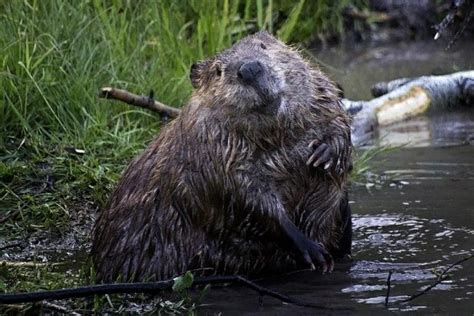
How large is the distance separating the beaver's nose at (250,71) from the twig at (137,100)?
1603 mm

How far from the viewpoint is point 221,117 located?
3873mm

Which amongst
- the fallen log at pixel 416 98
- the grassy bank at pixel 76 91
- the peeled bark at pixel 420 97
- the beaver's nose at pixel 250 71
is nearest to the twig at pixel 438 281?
the beaver's nose at pixel 250 71

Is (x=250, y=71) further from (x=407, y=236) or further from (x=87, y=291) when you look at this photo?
(x=407, y=236)

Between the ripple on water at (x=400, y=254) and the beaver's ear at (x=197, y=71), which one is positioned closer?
the ripple on water at (x=400, y=254)

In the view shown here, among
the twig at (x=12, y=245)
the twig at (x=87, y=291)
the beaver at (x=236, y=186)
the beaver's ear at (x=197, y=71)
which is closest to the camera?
the twig at (x=87, y=291)

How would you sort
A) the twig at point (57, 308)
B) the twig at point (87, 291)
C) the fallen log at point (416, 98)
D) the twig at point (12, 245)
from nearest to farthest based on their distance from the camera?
the twig at point (87, 291)
the twig at point (57, 308)
the twig at point (12, 245)
the fallen log at point (416, 98)

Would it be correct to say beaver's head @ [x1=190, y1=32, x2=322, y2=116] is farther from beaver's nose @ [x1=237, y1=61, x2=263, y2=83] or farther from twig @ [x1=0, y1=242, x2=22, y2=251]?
twig @ [x1=0, y1=242, x2=22, y2=251]

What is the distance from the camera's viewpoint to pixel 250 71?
3615mm

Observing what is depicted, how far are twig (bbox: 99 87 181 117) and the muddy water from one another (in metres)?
0.90

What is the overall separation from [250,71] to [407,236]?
1150 mm

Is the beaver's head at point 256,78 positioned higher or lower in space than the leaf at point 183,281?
higher

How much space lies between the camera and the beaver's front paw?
389cm

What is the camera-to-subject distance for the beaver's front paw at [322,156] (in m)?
3.89

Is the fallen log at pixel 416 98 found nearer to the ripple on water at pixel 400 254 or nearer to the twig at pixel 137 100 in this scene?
the twig at pixel 137 100
